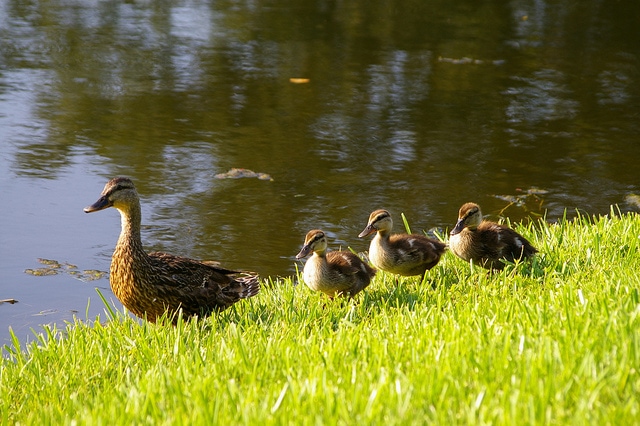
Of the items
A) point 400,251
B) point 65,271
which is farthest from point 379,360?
point 65,271

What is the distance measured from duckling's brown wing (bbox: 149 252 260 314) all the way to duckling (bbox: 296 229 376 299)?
15.1 inches

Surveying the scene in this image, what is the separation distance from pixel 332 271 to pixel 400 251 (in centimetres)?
54

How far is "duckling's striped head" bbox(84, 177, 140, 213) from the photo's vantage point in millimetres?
5879

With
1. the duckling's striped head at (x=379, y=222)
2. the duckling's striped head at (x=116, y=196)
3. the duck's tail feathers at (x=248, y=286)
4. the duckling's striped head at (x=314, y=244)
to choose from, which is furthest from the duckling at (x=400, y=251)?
the duckling's striped head at (x=116, y=196)

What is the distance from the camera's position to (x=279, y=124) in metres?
11.0

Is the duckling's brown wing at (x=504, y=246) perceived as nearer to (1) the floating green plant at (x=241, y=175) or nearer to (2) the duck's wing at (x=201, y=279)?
(2) the duck's wing at (x=201, y=279)

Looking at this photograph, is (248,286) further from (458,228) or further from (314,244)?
(458,228)

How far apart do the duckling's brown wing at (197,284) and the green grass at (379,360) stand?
112mm

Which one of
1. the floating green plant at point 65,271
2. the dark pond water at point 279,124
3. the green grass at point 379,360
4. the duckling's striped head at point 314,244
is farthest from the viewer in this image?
the dark pond water at point 279,124

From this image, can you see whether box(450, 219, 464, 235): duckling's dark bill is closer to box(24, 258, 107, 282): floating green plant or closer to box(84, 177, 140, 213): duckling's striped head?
box(84, 177, 140, 213): duckling's striped head

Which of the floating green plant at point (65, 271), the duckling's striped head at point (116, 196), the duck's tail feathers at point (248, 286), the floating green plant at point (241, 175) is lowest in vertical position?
the floating green plant at point (65, 271)

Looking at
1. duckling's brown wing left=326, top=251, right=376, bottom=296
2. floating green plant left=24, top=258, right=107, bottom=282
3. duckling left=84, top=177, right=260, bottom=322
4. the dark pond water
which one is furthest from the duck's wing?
floating green plant left=24, top=258, right=107, bottom=282

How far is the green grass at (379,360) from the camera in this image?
136 inches

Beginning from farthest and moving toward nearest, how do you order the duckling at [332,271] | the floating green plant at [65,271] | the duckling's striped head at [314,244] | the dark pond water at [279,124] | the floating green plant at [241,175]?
1. the floating green plant at [241,175]
2. the dark pond water at [279,124]
3. the floating green plant at [65,271]
4. the duckling's striped head at [314,244]
5. the duckling at [332,271]
